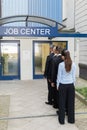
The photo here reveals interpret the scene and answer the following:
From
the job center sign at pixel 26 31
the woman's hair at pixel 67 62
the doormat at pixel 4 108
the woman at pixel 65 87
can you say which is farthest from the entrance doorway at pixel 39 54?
the woman's hair at pixel 67 62

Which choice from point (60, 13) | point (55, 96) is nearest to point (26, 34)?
point (55, 96)

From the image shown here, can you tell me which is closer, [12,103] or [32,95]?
[12,103]

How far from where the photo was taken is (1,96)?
37.0 ft

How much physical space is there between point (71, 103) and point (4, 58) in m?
9.95

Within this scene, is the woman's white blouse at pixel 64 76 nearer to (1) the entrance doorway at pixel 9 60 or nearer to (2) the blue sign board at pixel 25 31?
(2) the blue sign board at pixel 25 31

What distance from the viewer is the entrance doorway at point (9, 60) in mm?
16812

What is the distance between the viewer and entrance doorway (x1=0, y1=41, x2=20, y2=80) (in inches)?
662

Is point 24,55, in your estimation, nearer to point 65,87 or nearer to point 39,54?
point 39,54

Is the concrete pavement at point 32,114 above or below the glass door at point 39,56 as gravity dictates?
below

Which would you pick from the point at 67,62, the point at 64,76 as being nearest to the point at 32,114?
the point at 64,76

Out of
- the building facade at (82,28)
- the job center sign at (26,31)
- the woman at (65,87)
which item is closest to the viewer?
the woman at (65,87)

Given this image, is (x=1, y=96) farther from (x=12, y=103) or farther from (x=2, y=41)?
(x=2, y=41)

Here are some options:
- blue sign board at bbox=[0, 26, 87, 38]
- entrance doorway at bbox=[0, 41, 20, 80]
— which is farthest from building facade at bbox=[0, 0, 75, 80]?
blue sign board at bbox=[0, 26, 87, 38]

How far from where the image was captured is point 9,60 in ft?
56.0
